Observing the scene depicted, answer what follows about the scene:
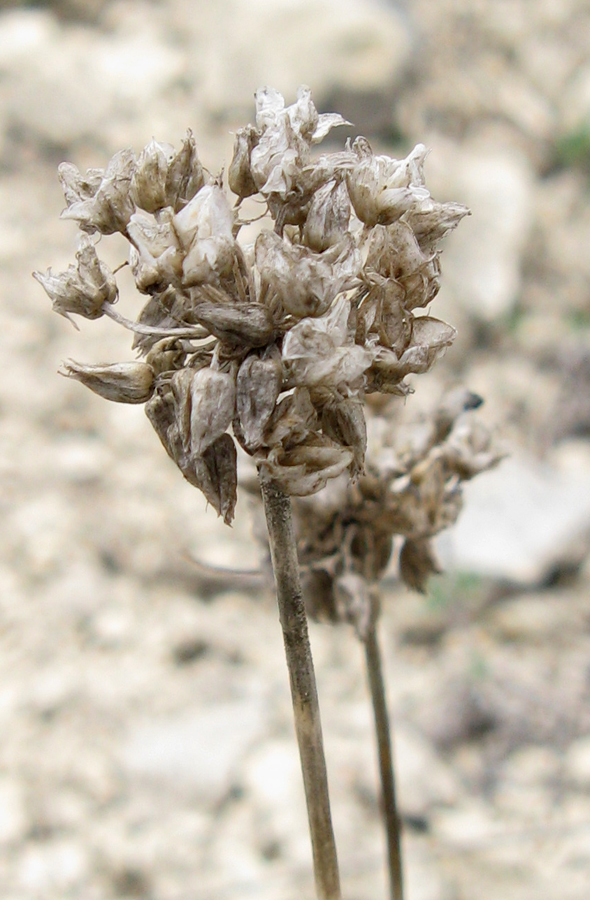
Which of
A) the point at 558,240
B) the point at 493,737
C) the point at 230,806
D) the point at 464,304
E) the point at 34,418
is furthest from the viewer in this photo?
the point at 558,240

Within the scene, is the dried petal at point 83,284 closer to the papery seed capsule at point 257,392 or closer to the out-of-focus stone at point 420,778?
Result: the papery seed capsule at point 257,392

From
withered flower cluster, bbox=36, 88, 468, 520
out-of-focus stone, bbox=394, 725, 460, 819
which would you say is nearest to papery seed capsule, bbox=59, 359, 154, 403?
withered flower cluster, bbox=36, 88, 468, 520

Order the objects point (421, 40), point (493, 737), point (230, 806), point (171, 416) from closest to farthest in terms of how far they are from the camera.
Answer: point (171, 416) → point (230, 806) → point (493, 737) → point (421, 40)

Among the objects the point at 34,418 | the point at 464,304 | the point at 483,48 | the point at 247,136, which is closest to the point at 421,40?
the point at 483,48

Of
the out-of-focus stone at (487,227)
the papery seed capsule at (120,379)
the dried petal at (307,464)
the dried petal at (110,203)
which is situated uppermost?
the out-of-focus stone at (487,227)

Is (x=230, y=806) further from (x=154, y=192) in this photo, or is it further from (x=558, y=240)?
(x=558, y=240)

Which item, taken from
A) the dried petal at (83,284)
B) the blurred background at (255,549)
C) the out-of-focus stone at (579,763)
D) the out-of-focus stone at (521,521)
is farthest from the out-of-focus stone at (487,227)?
the dried petal at (83,284)
